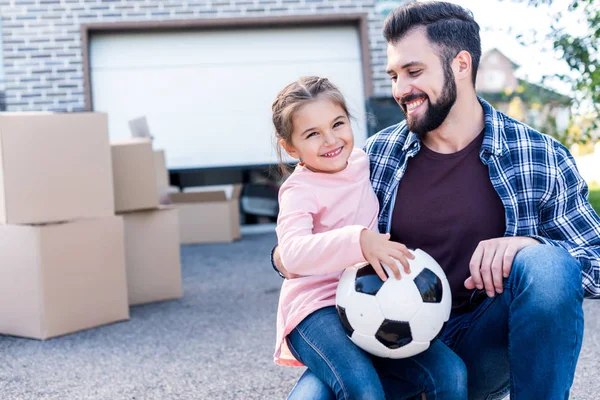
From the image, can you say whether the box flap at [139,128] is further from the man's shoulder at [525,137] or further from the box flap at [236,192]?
the man's shoulder at [525,137]

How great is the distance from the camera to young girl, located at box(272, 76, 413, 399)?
6.27 feet

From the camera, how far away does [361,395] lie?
6.14 ft

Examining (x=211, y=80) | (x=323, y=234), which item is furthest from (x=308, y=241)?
(x=211, y=80)

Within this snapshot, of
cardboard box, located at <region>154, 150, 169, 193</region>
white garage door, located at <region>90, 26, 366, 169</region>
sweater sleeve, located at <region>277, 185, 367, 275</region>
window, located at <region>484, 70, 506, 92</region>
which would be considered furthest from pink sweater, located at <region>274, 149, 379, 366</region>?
window, located at <region>484, 70, 506, 92</region>

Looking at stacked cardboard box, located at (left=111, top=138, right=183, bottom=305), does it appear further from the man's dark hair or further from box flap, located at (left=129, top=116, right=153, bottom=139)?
the man's dark hair

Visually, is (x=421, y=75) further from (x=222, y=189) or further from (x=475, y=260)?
(x=222, y=189)

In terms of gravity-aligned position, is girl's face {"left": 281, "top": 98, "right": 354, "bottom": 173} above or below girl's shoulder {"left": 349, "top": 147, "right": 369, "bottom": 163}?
above

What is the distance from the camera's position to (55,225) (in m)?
4.00

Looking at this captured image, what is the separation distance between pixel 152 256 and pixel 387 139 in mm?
2804

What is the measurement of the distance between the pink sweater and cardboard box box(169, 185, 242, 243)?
587 cm

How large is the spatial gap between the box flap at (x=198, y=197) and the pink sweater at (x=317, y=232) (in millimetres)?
5915

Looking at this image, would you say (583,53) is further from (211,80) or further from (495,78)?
(495,78)

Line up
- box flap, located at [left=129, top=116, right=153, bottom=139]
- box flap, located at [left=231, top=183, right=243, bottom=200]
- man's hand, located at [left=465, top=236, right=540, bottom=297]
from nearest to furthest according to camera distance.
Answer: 1. man's hand, located at [left=465, top=236, right=540, bottom=297]
2. box flap, located at [left=129, top=116, right=153, bottom=139]
3. box flap, located at [left=231, top=183, right=243, bottom=200]

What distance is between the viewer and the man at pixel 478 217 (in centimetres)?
188
